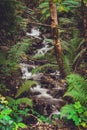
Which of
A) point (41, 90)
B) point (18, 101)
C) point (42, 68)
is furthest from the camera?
point (42, 68)

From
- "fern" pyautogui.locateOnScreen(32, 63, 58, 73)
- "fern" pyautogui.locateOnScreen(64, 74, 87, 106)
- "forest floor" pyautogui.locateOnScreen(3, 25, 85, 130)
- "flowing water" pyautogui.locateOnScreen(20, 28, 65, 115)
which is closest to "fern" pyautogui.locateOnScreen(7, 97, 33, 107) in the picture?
"forest floor" pyautogui.locateOnScreen(3, 25, 85, 130)

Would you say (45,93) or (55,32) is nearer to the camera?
(55,32)

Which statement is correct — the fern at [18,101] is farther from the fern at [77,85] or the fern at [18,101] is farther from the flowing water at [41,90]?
the fern at [77,85]

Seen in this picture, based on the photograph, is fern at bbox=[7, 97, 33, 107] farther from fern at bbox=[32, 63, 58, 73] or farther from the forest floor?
fern at bbox=[32, 63, 58, 73]

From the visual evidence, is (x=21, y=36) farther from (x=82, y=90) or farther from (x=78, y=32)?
(x=82, y=90)

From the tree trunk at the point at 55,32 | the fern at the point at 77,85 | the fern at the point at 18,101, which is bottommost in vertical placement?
the fern at the point at 18,101

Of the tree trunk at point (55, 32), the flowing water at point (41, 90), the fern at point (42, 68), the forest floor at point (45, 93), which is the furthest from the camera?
the fern at point (42, 68)

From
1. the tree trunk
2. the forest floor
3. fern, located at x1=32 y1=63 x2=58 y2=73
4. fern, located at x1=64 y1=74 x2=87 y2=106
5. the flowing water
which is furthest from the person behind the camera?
fern, located at x1=32 y1=63 x2=58 y2=73

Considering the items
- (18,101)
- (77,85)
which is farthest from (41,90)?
(18,101)

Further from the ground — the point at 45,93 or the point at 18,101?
the point at 18,101

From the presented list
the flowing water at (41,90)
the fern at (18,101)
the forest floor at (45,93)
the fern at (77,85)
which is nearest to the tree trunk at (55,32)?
the forest floor at (45,93)

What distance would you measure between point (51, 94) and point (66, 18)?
514cm

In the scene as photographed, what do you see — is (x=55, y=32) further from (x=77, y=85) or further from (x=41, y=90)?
(x=41, y=90)

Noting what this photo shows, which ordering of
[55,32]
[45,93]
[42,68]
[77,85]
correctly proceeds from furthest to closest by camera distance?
[42,68]
[45,93]
[55,32]
[77,85]
